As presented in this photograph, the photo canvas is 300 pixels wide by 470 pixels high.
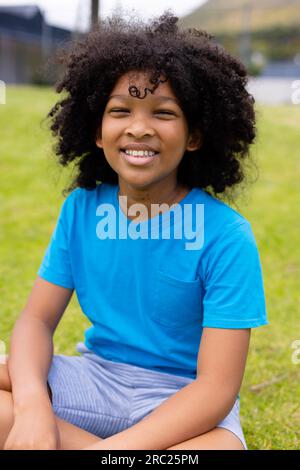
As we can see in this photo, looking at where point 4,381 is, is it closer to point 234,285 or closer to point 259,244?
point 234,285

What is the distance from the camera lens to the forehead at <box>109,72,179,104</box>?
5.10 feet

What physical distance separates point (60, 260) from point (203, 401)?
539mm

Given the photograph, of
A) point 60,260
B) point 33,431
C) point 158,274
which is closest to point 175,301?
point 158,274

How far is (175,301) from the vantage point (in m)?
1.60

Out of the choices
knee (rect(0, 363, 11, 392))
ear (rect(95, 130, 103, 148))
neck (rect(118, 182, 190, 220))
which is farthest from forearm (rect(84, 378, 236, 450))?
ear (rect(95, 130, 103, 148))

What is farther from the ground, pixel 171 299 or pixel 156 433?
pixel 171 299

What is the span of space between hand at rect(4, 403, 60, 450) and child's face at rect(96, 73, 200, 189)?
0.57 meters

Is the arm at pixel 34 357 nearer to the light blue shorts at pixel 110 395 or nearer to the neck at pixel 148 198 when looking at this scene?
the light blue shorts at pixel 110 395

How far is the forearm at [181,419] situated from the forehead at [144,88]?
65 centimetres

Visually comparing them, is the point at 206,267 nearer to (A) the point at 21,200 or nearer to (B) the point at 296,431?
(B) the point at 296,431

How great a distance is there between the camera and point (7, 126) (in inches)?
312

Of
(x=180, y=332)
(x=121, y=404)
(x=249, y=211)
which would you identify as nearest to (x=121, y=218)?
(x=180, y=332)

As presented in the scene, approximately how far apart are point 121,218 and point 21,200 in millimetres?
3835

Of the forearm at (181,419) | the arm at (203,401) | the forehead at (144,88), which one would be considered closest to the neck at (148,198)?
the forehead at (144,88)
